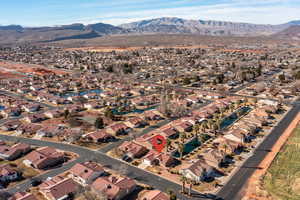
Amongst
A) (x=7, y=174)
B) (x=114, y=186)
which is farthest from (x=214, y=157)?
(x=7, y=174)

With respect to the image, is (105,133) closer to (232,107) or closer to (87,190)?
(87,190)

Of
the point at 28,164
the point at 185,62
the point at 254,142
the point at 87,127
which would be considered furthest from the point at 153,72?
the point at 28,164

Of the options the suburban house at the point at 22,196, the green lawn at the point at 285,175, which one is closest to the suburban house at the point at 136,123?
the suburban house at the point at 22,196

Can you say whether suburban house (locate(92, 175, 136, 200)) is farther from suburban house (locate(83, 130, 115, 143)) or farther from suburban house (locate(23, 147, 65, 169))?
suburban house (locate(83, 130, 115, 143))

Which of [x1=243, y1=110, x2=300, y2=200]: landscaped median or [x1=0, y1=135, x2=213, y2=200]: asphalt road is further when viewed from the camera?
[x1=0, y1=135, x2=213, y2=200]: asphalt road

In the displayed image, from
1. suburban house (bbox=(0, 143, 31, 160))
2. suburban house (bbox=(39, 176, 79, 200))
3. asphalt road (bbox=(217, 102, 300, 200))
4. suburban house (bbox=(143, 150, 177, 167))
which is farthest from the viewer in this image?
suburban house (bbox=(0, 143, 31, 160))

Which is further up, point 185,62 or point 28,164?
point 185,62

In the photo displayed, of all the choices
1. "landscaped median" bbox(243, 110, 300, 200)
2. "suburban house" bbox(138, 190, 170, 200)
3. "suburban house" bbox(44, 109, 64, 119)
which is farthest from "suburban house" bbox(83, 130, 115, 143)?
"landscaped median" bbox(243, 110, 300, 200)
